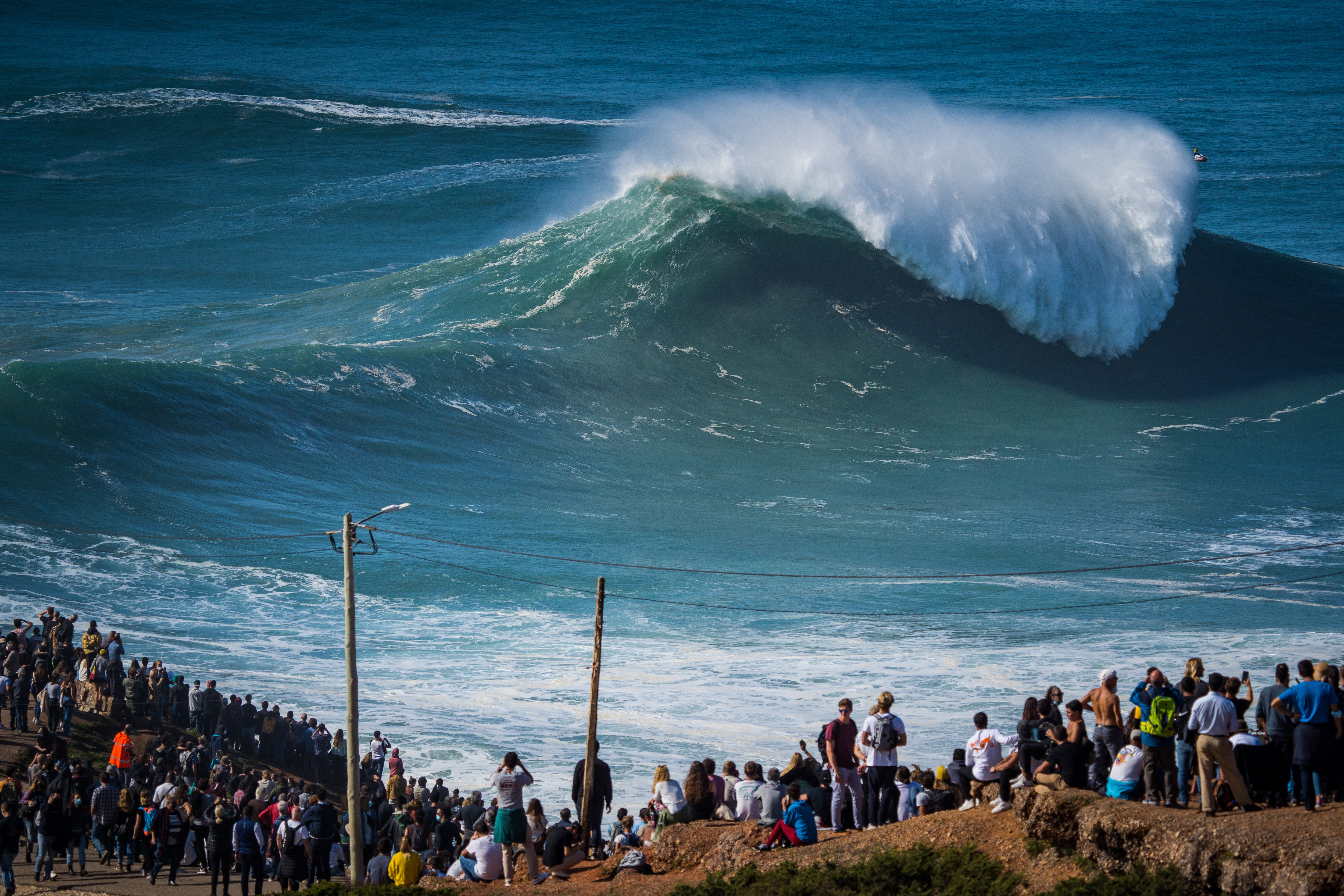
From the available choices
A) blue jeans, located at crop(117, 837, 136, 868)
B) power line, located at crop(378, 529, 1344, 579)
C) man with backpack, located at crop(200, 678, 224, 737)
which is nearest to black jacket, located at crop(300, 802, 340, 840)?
blue jeans, located at crop(117, 837, 136, 868)

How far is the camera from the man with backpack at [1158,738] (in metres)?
8.35

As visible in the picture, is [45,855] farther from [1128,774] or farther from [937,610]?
[937,610]

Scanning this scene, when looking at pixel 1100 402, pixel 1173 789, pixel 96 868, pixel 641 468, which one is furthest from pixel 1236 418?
pixel 96 868

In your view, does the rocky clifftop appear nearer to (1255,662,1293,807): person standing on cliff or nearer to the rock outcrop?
the rock outcrop

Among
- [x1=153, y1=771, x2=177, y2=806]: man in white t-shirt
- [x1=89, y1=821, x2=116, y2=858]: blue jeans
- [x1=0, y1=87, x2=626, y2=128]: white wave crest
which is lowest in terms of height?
[x1=89, y1=821, x2=116, y2=858]: blue jeans

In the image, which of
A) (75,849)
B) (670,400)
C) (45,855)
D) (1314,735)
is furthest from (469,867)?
(670,400)

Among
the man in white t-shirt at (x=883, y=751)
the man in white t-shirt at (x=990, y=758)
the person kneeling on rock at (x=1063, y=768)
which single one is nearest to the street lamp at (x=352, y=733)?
the man in white t-shirt at (x=883, y=751)

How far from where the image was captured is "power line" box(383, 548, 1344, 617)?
18.2m

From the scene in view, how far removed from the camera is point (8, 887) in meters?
10.8

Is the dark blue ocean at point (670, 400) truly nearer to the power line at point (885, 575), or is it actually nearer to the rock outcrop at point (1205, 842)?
the power line at point (885, 575)

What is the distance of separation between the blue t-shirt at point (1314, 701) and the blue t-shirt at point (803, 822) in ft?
11.4

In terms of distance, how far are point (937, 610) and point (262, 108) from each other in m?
49.1

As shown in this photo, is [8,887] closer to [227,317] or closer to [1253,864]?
[1253,864]

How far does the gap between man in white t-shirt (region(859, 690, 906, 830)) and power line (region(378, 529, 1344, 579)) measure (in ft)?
30.4
